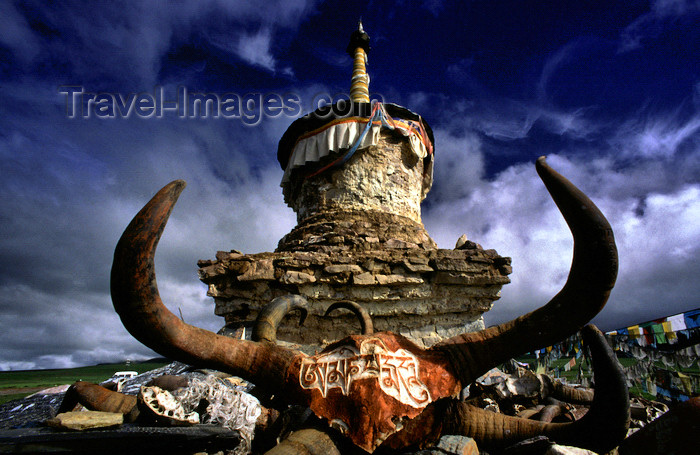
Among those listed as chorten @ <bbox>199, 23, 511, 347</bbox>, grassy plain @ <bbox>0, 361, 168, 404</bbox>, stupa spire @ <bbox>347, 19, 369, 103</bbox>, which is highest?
stupa spire @ <bbox>347, 19, 369, 103</bbox>

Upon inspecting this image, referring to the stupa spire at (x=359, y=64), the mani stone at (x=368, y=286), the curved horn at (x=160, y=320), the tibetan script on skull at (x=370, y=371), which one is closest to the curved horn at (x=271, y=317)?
the curved horn at (x=160, y=320)

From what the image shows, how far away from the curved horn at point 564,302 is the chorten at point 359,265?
3.65 meters

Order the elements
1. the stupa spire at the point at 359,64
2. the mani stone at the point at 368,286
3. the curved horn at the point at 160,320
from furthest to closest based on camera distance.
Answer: the stupa spire at the point at 359,64, the mani stone at the point at 368,286, the curved horn at the point at 160,320

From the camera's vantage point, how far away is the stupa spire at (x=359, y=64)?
12.2 m

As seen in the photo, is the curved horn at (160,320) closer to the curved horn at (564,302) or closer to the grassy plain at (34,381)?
the curved horn at (564,302)

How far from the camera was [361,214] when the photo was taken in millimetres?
7809

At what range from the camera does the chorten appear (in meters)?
5.50

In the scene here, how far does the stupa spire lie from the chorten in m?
3.87

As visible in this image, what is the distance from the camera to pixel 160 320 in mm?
1479

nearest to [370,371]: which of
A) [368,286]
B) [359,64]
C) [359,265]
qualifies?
[368,286]

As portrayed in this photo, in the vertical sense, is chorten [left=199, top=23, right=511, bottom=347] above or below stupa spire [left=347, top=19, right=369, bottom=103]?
below

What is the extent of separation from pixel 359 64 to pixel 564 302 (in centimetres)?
1357

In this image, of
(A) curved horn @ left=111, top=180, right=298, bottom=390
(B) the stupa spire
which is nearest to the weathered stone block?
(A) curved horn @ left=111, top=180, right=298, bottom=390

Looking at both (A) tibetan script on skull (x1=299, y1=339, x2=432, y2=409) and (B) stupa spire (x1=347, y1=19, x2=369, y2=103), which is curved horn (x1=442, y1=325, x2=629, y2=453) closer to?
(A) tibetan script on skull (x1=299, y1=339, x2=432, y2=409)
